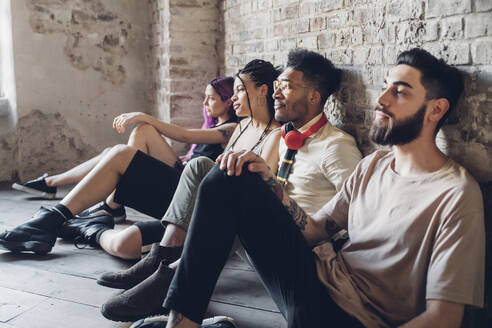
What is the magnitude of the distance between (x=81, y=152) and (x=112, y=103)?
571 millimetres

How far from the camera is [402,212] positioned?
166 centimetres

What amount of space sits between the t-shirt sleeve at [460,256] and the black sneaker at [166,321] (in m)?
0.85

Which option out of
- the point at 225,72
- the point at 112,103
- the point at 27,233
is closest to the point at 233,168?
the point at 27,233

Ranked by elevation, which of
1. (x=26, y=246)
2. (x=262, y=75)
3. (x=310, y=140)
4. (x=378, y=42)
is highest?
(x=378, y=42)

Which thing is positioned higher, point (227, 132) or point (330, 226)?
point (227, 132)

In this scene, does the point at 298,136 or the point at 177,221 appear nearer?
the point at 177,221

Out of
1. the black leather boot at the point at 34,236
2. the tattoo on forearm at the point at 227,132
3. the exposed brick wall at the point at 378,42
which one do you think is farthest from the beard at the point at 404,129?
the black leather boot at the point at 34,236

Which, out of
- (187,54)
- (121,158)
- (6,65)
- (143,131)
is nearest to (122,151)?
(121,158)

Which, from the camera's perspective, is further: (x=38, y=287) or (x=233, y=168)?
(x=38, y=287)

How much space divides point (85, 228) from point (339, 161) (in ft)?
5.31

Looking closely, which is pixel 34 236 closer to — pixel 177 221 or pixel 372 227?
pixel 177 221

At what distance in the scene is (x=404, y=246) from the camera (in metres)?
1.63

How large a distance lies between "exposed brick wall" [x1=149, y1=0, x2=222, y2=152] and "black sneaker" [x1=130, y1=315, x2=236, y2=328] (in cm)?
282

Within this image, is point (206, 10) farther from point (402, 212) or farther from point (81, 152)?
point (402, 212)
